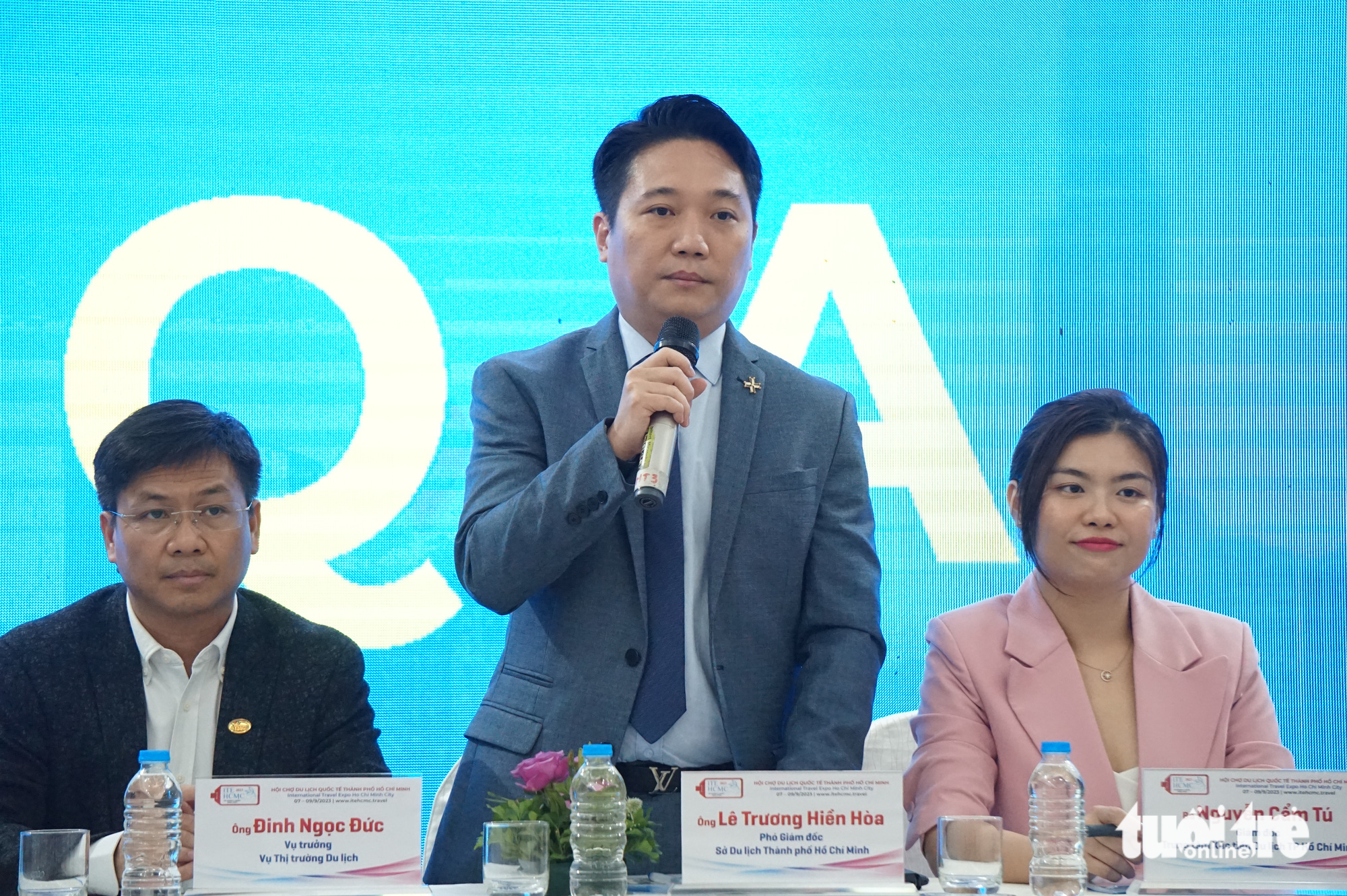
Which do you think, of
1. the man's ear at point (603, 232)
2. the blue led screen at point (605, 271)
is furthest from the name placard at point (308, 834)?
the blue led screen at point (605, 271)

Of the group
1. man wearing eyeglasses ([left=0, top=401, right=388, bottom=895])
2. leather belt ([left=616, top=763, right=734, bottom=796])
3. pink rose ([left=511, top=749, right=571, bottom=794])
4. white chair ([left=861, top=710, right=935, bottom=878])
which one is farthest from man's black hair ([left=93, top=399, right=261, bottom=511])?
white chair ([left=861, top=710, right=935, bottom=878])

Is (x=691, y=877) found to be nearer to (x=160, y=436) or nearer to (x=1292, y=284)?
(x=160, y=436)

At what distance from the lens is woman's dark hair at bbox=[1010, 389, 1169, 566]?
8.03ft

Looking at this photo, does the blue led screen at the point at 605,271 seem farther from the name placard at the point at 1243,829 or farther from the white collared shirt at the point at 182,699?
the name placard at the point at 1243,829

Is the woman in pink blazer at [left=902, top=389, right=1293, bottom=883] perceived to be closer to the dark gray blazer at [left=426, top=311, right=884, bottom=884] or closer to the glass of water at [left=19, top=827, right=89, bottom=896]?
the dark gray blazer at [left=426, top=311, right=884, bottom=884]

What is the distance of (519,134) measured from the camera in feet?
10.4

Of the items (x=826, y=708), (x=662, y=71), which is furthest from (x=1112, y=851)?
(x=662, y=71)

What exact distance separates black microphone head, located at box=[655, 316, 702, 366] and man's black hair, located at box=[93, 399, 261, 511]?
845mm

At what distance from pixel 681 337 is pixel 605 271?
0.98 m

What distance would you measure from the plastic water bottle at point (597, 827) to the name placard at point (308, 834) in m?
0.21

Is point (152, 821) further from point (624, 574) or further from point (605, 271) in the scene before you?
point (605, 271)

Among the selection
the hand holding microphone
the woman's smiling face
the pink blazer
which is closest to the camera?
the hand holding microphone

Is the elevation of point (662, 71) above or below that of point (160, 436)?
above

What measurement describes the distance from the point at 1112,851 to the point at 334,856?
1.13 meters
